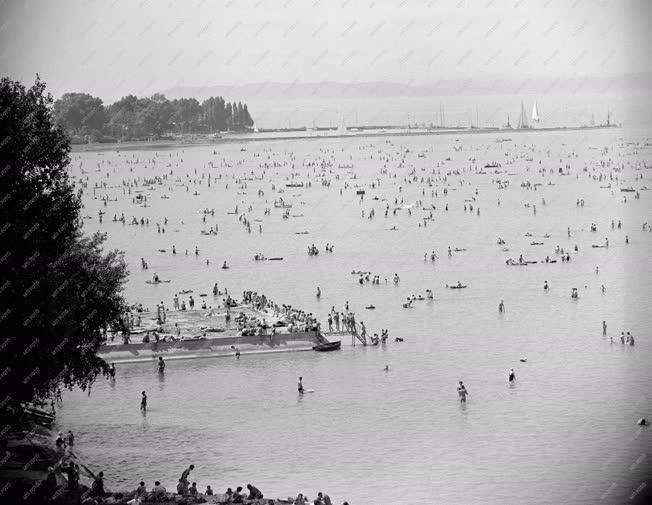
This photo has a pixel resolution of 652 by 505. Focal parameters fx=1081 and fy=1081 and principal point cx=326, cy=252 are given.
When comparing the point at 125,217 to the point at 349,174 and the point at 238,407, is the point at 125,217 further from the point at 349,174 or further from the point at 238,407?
the point at 238,407

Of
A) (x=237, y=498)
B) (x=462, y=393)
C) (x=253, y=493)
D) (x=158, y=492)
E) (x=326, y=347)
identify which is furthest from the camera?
(x=326, y=347)

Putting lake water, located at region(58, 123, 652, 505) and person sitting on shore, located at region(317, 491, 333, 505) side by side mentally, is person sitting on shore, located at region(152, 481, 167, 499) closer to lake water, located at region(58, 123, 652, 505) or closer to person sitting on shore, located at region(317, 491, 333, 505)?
lake water, located at region(58, 123, 652, 505)

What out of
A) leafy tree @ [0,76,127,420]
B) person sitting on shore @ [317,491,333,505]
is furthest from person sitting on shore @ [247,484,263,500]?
leafy tree @ [0,76,127,420]

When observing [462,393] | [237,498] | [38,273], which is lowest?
[237,498]

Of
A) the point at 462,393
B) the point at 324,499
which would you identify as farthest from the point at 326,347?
the point at 324,499

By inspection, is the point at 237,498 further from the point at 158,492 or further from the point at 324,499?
the point at 324,499

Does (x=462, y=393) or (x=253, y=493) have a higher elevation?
(x=462, y=393)

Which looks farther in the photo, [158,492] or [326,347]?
[326,347]

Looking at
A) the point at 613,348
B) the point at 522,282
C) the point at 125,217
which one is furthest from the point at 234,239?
the point at 613,348
